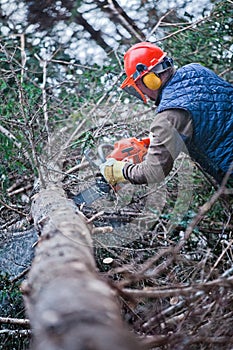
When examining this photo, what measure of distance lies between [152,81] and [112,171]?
690mm

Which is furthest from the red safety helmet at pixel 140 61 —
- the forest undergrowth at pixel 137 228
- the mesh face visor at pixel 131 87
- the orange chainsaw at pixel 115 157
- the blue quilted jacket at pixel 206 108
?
the forest undergrowth at pixel 137 228

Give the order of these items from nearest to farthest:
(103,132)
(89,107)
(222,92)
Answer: (222,92) → (103,132) → (89,107)

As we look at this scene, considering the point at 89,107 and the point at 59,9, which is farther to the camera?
the point at 59,9

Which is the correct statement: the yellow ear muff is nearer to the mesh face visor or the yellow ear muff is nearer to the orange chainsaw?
the mesh face visor

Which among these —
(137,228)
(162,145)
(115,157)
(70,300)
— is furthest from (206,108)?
(70,300)

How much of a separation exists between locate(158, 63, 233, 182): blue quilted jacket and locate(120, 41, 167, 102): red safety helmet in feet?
Result: 0.59

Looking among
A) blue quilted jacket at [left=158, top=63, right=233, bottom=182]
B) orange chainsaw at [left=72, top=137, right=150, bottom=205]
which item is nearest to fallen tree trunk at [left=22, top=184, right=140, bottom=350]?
orange chainsaw at [left=72, top=137, right=150, bottom=205]

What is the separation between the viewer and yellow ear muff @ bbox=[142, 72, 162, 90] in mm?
3438

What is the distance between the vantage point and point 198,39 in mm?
5195

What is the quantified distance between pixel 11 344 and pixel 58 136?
1.84 metres

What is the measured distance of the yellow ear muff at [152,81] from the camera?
3438 millimetres

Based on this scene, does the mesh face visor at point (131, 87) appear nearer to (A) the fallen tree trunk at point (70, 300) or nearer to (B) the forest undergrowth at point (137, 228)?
(B) the forest undergrowth at point (137, 228)

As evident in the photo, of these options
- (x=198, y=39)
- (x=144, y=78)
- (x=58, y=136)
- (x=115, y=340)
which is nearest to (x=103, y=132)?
(x=58, y=136)

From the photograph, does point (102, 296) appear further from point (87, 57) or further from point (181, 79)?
point (87, 57)
